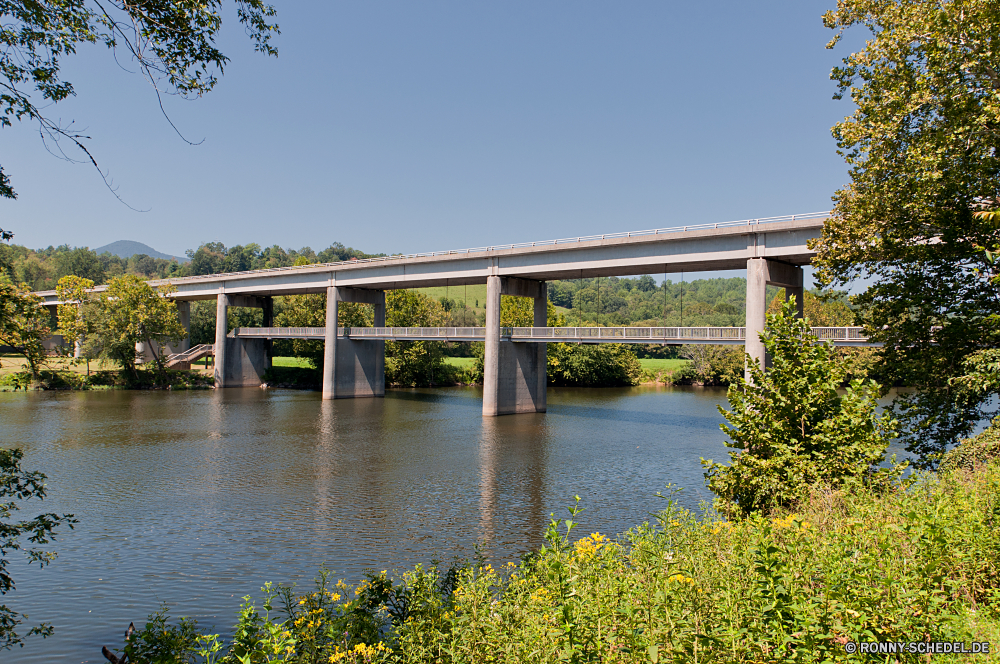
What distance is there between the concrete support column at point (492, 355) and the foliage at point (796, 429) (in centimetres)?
3289

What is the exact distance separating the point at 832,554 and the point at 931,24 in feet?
44.6

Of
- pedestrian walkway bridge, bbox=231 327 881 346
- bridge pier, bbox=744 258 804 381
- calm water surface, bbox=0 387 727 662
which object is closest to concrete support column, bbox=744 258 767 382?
bridge pier, bbox=744 258 804 381

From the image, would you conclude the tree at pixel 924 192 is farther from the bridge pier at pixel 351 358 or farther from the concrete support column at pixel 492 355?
the bridge pier at pixel 351 358

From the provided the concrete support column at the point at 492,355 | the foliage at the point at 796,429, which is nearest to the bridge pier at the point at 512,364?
the concrete support column at the point at 492,355

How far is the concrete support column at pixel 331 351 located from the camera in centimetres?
5750

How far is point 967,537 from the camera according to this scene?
22.7 ft

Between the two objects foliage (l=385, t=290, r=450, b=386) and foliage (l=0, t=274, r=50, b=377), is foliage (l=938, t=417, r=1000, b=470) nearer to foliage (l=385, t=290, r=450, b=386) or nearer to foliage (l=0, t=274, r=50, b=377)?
foliage (l=0, t=274, r=50, b=377)

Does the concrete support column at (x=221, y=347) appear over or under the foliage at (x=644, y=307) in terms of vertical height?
under

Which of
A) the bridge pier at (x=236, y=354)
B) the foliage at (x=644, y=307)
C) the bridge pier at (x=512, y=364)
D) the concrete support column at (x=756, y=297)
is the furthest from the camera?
the foliage at (x=644, y=307)

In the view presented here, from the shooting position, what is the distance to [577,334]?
4256cm

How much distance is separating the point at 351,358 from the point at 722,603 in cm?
5549

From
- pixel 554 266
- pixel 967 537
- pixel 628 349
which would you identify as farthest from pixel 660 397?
pixel 967 537

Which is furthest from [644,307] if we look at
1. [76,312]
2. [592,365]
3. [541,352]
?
[76,312]

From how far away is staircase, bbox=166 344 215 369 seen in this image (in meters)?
70.8
